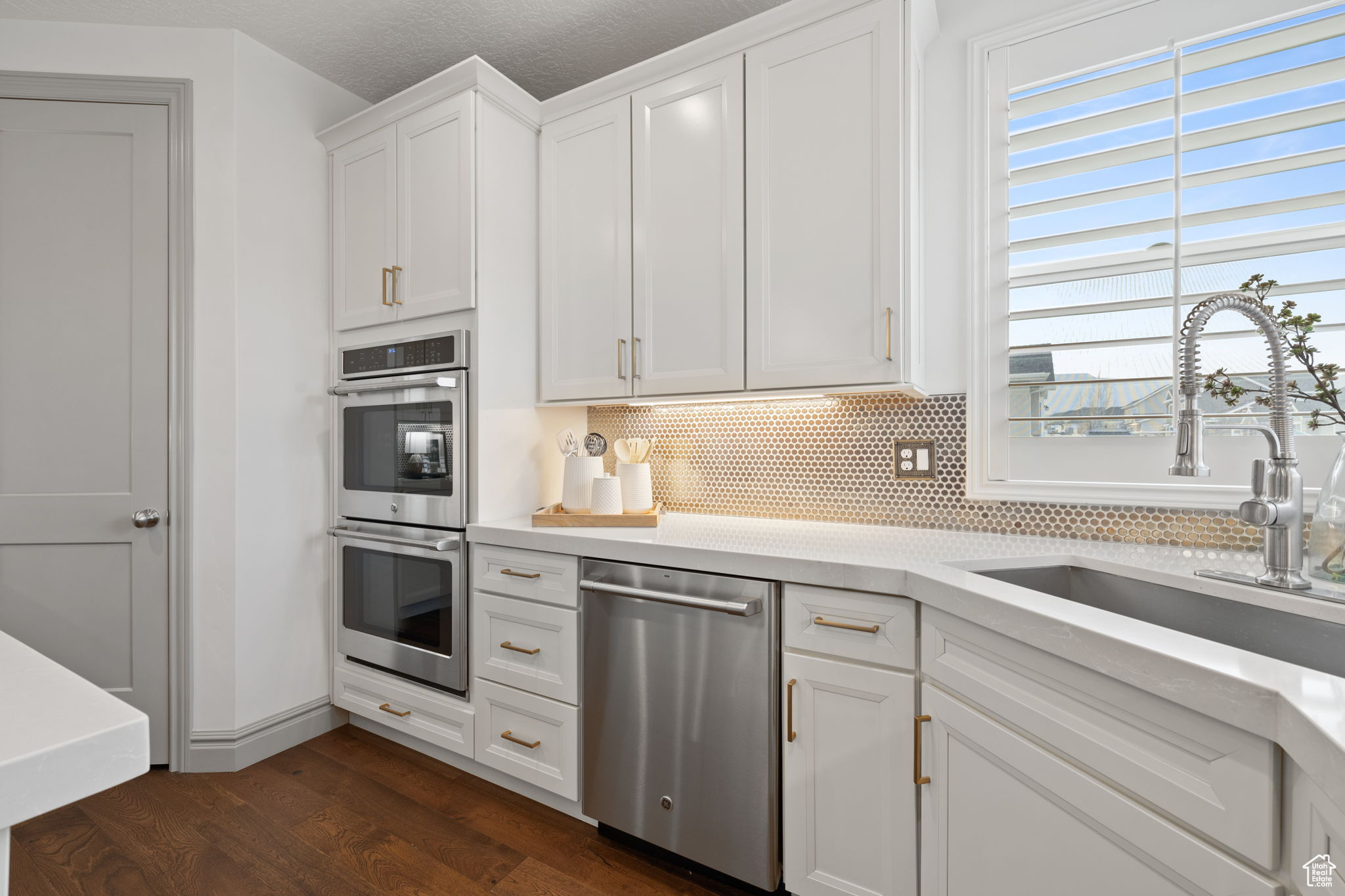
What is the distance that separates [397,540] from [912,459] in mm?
1807

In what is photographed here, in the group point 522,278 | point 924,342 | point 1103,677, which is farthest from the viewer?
point 522,278

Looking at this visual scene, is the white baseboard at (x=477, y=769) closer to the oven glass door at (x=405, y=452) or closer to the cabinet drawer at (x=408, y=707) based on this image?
the cabinet drawer at (x=408, y=707)

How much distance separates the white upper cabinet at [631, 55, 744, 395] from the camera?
1907 mm

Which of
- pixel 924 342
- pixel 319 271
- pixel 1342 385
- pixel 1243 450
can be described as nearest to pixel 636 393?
pixel 924 342

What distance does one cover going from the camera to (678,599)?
1608mm

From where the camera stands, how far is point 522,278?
227cm

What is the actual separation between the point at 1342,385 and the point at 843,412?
116cm

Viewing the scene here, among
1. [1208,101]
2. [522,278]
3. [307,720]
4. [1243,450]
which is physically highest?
[1208,101]

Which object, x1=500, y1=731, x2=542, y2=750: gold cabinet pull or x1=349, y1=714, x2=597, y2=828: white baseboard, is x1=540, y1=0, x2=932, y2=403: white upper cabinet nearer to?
x1=500, y1=731, x2=542, y2=750: gold cabinet pull

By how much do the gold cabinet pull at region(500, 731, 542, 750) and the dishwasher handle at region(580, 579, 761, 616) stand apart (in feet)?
1.75

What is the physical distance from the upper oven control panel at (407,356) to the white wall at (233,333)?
23 cm

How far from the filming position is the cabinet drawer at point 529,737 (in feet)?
6.04

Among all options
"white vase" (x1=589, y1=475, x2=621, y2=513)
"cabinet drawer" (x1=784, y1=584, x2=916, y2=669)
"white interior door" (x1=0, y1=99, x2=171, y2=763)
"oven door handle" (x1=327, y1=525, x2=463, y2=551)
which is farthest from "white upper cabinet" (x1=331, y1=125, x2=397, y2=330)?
"cabinet drawer" (x1=784, y1=584, x2=916, y2=669)

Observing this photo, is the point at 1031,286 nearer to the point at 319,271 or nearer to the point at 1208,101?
the point at 1208,101
